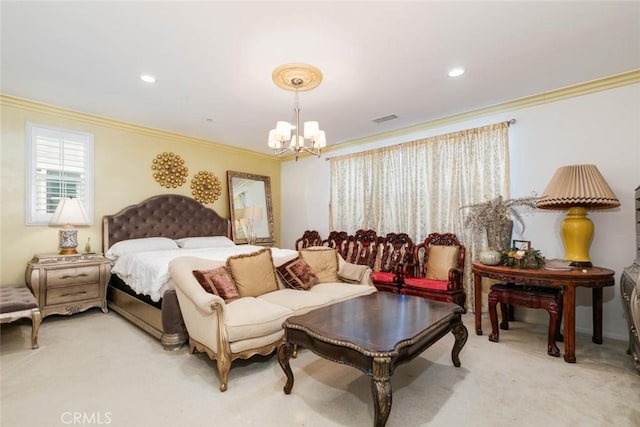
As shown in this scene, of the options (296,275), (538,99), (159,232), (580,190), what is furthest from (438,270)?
(159,232)

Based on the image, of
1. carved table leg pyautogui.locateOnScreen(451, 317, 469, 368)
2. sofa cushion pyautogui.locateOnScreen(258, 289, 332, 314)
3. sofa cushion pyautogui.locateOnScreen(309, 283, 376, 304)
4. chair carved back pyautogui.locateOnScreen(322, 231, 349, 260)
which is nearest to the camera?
carved table leg pyautogui.locateOnScreen(451, 317, 469, 368)

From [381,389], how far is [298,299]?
1.38 m

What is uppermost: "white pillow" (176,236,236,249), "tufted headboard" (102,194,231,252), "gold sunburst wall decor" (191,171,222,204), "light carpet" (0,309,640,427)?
"gold sunburst wall decor" (191,171,222,204)

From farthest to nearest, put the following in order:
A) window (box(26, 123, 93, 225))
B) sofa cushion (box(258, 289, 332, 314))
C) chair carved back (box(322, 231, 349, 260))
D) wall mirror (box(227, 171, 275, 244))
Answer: wall mirror (box(227, 171, 275, 244)) → chair carved back (box(322, 231, 349, 260)) → window (box(26, 123, 93, 225)) → sofa cushion (box(258, 289, 332, 314))

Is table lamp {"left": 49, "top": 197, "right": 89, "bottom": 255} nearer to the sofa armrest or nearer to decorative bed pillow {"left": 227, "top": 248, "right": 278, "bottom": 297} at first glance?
the sofa armrest

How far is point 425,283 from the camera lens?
151 inches

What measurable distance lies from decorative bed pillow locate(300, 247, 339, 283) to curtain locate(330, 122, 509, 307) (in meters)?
1.49

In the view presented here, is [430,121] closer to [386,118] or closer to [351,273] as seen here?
[386,118]

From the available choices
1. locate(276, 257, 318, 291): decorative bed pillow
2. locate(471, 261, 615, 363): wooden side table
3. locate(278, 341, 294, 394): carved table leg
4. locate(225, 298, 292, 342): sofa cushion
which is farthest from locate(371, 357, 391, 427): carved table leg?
locate(471, 261, 615, 363): wooden side table

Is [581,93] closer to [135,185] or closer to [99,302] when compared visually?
[135,185]

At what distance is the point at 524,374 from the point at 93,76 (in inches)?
190

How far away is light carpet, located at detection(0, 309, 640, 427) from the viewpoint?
1.84m

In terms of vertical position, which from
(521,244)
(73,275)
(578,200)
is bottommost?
(73,275)

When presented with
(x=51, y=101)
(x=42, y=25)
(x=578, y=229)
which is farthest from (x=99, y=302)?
(x=578, y=229)
